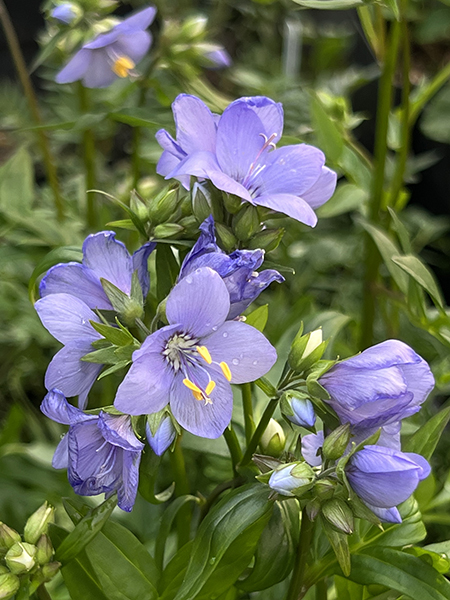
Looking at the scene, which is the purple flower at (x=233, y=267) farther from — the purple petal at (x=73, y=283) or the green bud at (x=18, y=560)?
the green bud at (x=18, y=560)

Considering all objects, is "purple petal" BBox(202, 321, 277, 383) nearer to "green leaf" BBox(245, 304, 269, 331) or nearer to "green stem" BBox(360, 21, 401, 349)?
"green leaf" BBox(245, 304, 269, 331)

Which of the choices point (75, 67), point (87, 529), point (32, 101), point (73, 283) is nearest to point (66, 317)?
point (73, 283)

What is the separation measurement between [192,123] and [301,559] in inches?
11.5

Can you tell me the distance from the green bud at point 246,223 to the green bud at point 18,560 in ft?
0.78

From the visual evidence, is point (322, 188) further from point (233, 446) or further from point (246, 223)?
point (233, 446)

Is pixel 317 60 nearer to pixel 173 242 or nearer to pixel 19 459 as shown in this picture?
pixel 19 459

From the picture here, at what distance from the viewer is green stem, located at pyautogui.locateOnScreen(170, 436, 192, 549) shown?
0.49 meters

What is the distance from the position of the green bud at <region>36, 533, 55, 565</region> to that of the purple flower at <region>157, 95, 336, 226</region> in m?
0.25

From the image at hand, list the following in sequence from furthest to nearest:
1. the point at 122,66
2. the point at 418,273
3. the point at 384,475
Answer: the point at 122,66 → the point at 418,273 → the point at 384,475

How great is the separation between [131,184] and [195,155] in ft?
1.54

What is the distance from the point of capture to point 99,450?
0.38 metres

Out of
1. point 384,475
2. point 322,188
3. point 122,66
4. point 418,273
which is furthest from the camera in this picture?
point 122,66

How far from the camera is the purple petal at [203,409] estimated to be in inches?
14.9

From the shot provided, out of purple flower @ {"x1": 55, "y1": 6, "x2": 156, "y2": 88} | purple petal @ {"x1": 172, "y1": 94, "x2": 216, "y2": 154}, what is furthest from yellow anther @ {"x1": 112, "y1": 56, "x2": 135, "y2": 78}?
purple petal @ {"x1": 172, "y1": 94, "x2": 216, "y2": 154}
